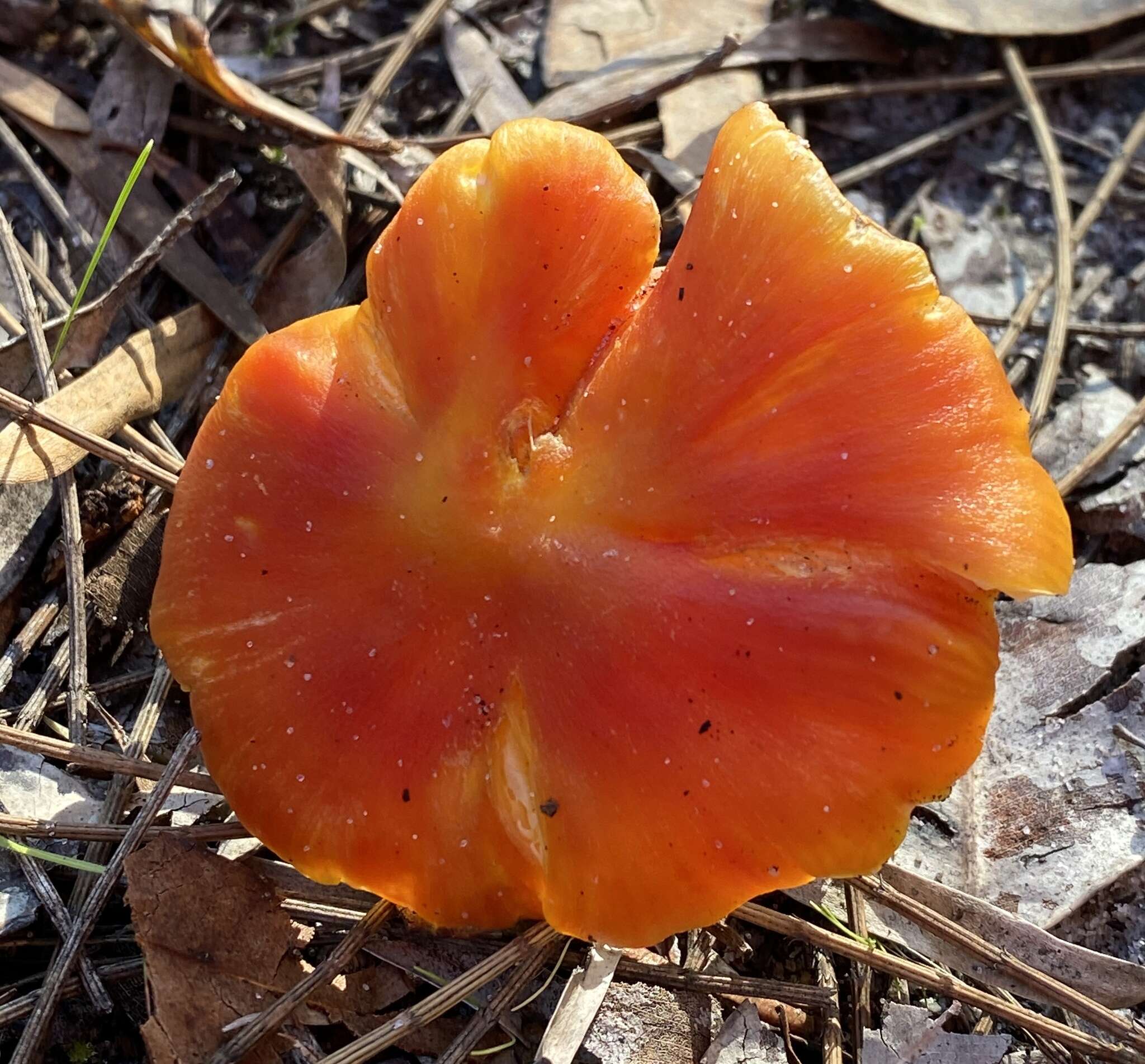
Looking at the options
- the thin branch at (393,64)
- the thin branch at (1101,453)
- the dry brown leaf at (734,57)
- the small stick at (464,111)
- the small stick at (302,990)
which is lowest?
the small stick at (302,990)

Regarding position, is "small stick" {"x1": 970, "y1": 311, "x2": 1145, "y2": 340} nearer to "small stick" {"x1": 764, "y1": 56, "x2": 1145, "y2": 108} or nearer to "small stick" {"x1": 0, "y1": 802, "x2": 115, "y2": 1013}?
"small stick" {"x1": 764, "y1": 56, "x2": 1145, "y2": 108}

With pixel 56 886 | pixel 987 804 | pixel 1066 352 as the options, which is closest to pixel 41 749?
pixel 56 886

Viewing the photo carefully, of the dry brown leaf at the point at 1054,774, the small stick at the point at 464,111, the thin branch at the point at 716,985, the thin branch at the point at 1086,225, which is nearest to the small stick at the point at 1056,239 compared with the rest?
the thin branch at the point at 1086,225

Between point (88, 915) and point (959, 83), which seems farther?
point (959, 83)

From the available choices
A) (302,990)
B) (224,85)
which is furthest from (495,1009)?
(224,85)

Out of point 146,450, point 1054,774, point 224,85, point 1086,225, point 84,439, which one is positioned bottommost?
point 1054,774

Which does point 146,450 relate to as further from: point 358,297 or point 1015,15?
point 1015,15

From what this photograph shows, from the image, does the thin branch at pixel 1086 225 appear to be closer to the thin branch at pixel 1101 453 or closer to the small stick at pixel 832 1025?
the thin branch at pixel 1101 453
